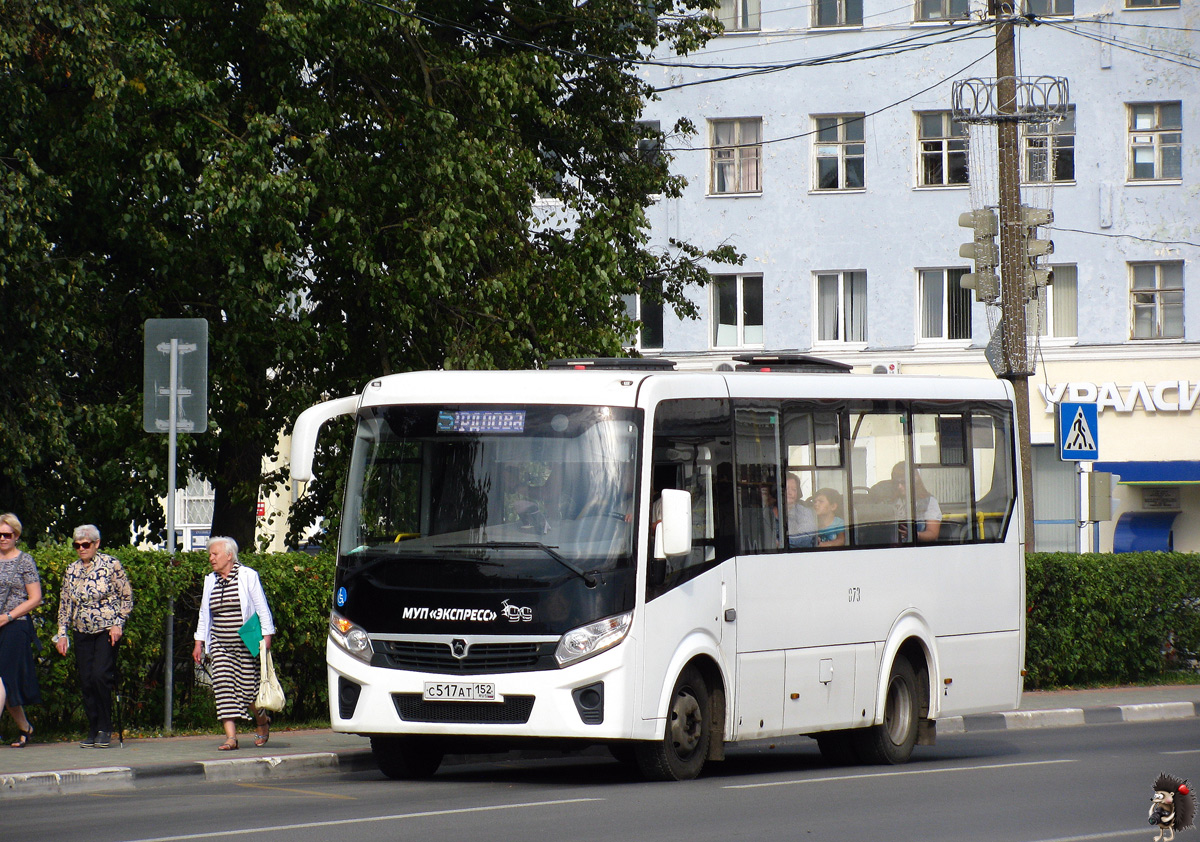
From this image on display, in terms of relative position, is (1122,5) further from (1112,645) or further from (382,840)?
(382,840)

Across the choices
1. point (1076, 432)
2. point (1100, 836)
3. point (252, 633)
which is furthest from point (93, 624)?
point (1076, 432)

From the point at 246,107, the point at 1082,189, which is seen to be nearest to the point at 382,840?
the point at 246,107

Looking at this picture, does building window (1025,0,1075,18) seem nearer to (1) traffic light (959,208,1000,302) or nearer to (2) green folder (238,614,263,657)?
(1) traffic light (959,208,1000,302)

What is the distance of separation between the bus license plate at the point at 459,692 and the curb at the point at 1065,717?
7.47 metres

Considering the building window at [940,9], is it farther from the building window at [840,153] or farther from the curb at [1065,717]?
the curb at [1065,717]

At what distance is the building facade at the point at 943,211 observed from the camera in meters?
40.8

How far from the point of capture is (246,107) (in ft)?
65.7

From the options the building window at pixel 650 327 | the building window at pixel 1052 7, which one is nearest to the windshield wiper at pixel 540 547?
the building window at pixel 650 327

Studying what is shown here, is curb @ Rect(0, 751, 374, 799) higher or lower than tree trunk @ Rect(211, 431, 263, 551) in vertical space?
lower

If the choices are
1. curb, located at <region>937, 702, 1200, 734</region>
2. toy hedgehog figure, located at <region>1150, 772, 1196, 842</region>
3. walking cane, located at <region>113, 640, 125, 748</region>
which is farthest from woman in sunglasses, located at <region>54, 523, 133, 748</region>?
toy hedgehog figure, located at <region>1150, 772, 1196, 842</region>

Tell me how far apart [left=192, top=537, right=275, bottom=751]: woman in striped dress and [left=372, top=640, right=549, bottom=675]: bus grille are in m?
2.14

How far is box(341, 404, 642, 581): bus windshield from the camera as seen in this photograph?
12406 mm

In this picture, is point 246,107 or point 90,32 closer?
point 90,32

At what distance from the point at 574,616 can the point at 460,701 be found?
3.00 ft
